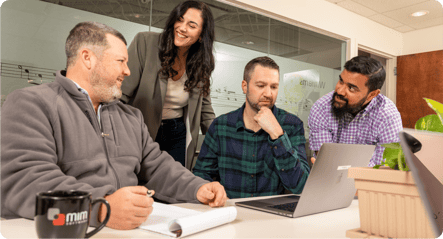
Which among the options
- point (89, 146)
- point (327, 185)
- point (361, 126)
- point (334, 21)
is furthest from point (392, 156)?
point (334, 21)

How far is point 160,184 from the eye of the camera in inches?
47.7

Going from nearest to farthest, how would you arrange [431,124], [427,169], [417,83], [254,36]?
[427,169]
[431,124]
[254,36]
[417,83]

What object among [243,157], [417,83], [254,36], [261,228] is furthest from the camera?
[417,83]

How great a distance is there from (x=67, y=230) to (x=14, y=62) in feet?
6.62

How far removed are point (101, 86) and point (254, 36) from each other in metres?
2.67

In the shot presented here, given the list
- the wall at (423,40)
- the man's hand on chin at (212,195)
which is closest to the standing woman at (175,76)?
the man's hand on chin at (212,195)

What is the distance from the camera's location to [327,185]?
3.22 feet

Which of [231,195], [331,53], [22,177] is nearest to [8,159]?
[22,177]

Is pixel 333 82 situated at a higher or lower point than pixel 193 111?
higher

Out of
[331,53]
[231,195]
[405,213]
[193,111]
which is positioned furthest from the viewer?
[331,53]

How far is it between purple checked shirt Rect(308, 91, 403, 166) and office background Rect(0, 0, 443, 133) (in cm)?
122

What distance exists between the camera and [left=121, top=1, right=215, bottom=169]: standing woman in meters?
1.82

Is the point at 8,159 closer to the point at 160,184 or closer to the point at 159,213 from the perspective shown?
the point at 159,213

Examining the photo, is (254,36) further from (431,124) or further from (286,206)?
(431,124)
